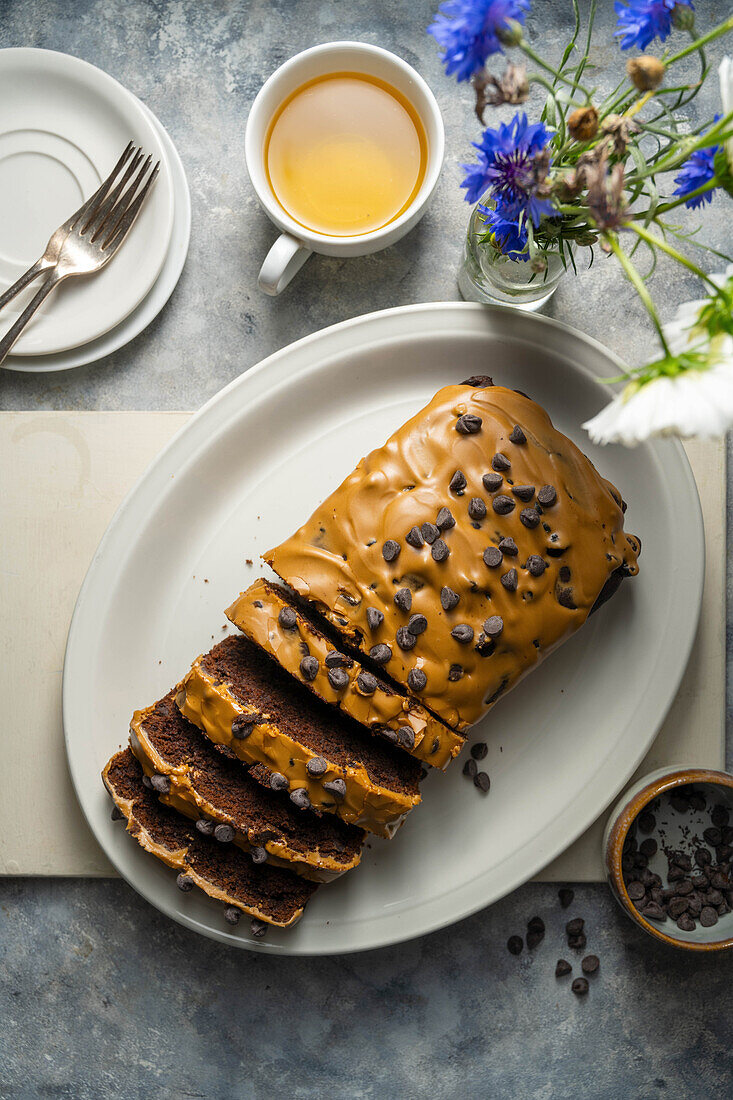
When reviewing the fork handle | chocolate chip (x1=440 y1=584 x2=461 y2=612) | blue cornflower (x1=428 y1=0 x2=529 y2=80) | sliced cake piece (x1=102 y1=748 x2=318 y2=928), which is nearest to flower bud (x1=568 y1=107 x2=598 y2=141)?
blue cornflower (x1=428 y1=0 x2=529 y2=80)

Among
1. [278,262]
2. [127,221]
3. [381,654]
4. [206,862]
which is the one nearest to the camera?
[381,654]

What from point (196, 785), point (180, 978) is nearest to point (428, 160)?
point (196, 785)

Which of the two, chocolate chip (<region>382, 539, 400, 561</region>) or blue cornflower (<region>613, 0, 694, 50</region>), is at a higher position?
blue cornflower (<region>613, 0, 694, 50</region>)

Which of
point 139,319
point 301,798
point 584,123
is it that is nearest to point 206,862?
point 301,798

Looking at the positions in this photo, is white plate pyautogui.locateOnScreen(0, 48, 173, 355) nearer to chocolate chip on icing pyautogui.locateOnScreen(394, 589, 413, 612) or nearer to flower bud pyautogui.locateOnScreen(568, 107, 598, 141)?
chocolate chip on icing pyautogui.locateOnScreen(394, 589, 413, 612)

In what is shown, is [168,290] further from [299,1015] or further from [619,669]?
[299,1015]

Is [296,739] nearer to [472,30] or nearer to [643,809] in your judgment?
[643,809]

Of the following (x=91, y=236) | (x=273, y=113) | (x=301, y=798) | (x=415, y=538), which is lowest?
(x=301, y=798)
